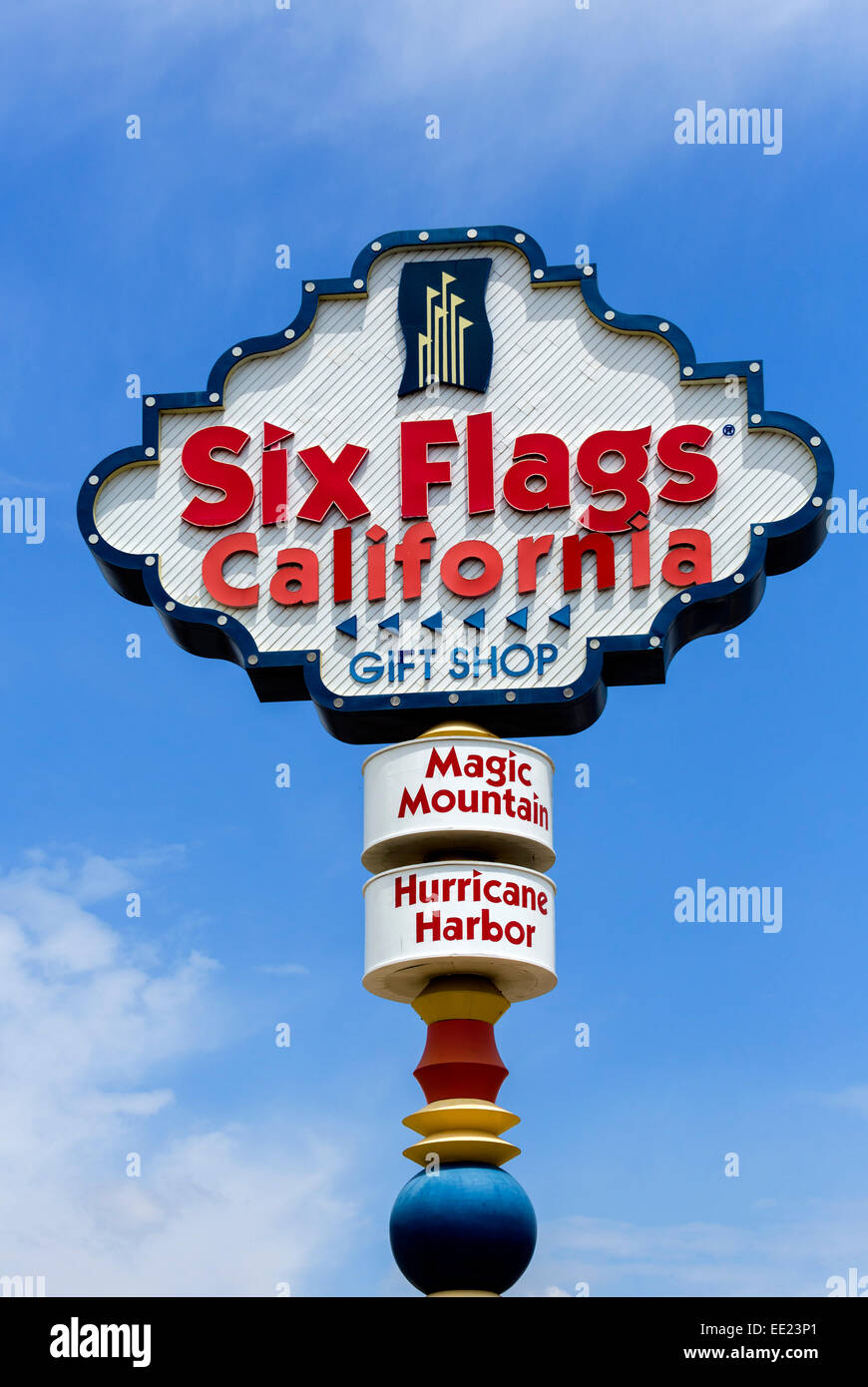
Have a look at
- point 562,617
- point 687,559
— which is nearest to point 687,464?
point 687,559

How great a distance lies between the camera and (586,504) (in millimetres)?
22984

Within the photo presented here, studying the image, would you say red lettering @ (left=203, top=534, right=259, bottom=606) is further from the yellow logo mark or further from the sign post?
the yellow logo mark

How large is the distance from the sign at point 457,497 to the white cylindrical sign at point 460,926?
190 centimetres

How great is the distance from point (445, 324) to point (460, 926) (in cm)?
680

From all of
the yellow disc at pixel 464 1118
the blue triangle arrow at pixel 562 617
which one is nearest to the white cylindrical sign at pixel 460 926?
the yellow disc at pixel 464 1118

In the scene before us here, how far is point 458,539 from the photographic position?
23.1 metres

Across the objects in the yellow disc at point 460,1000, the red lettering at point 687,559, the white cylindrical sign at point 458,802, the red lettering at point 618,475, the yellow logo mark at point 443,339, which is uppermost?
the yellow logo mark at point 443,339

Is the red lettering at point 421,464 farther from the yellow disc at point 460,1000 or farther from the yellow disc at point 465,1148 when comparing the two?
the yellow disc at point 465,1148

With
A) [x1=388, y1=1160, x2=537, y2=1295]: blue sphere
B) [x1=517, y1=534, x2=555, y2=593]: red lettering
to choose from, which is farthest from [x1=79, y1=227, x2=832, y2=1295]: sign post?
[x1=388, y1=1160, x2=537, y2=1295]: blue sphere

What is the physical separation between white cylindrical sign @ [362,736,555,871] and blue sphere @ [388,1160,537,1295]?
3.23 m

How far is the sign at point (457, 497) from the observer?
22469 millimetres

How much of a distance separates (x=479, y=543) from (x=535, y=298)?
2936 mm

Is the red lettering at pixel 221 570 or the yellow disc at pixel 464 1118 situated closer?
the yellow disc at pixel 464 1118

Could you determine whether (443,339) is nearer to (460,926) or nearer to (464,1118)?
(460,926)
